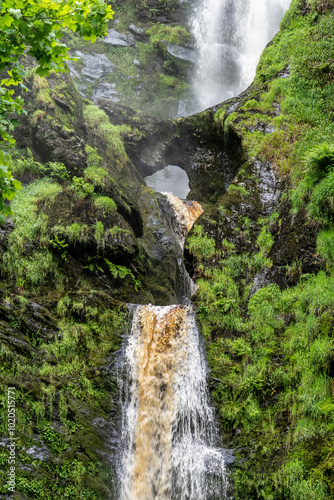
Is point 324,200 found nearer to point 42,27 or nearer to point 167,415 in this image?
point 167,415

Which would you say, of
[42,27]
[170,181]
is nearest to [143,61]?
[170,181]

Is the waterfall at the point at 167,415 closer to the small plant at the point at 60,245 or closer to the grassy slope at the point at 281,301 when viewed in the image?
the grassy slope at the point at 281,301

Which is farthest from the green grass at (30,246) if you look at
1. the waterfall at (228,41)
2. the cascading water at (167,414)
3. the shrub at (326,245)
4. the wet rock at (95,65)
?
the waterfall at (228,41)

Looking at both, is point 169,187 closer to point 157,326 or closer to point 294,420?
point 157,326

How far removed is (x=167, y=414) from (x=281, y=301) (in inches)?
145

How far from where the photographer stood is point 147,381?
8.02 meters

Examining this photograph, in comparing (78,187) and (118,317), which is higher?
(78,187)

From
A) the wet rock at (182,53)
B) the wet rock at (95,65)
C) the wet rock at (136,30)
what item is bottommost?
the wet rock at (95,65)

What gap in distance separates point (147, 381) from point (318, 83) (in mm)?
10663

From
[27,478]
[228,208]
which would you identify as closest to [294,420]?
[27,478]

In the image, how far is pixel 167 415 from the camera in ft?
24.8

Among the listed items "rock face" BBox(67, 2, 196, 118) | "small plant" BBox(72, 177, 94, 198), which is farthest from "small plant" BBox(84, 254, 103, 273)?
"rock face" BBox(67, 2, 196, 118)

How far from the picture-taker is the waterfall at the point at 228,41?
80.6 ft

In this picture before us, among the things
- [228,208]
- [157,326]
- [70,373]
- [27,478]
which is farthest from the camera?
[228,208]
